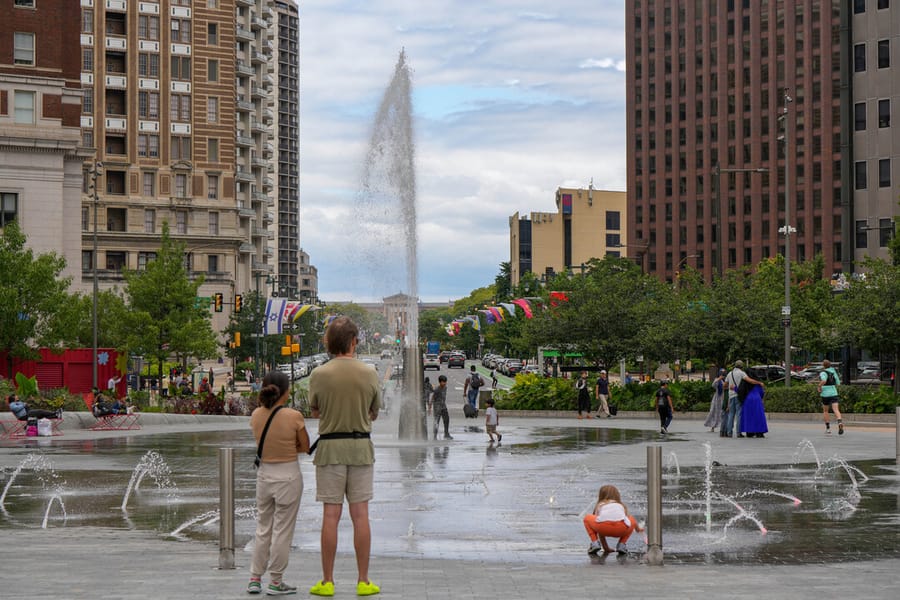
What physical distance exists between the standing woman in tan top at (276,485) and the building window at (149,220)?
100 meters

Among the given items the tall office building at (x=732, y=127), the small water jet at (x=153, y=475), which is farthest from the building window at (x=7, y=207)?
the tall office building at (x=732, y=127)

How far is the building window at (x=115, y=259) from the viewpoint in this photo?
4112 inches

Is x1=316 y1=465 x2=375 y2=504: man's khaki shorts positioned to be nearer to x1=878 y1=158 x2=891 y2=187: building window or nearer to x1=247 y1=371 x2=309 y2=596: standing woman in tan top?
x1=247 y1=371 x2=309 y2=596: standing woman in tan top

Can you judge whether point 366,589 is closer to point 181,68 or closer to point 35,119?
point 35,119

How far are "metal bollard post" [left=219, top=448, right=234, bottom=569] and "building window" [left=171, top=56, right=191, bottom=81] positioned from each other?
101075 millimetres

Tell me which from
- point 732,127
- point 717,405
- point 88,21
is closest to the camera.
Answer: point 717,405

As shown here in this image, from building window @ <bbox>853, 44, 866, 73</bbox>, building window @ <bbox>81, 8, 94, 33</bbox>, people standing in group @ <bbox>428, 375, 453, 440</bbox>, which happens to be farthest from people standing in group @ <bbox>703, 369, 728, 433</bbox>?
building window @ <bbox>81, 8, 94, 33</bbox>

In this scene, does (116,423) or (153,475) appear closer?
(153,475)

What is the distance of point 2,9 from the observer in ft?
206

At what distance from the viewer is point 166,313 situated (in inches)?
2539

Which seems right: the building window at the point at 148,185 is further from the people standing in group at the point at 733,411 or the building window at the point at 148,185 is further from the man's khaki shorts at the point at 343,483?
the man's khaki shorts at the point at 343,483

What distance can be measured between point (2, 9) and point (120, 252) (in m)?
43.8

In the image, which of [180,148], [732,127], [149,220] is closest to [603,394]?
[149,220]

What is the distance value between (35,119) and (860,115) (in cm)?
4673
